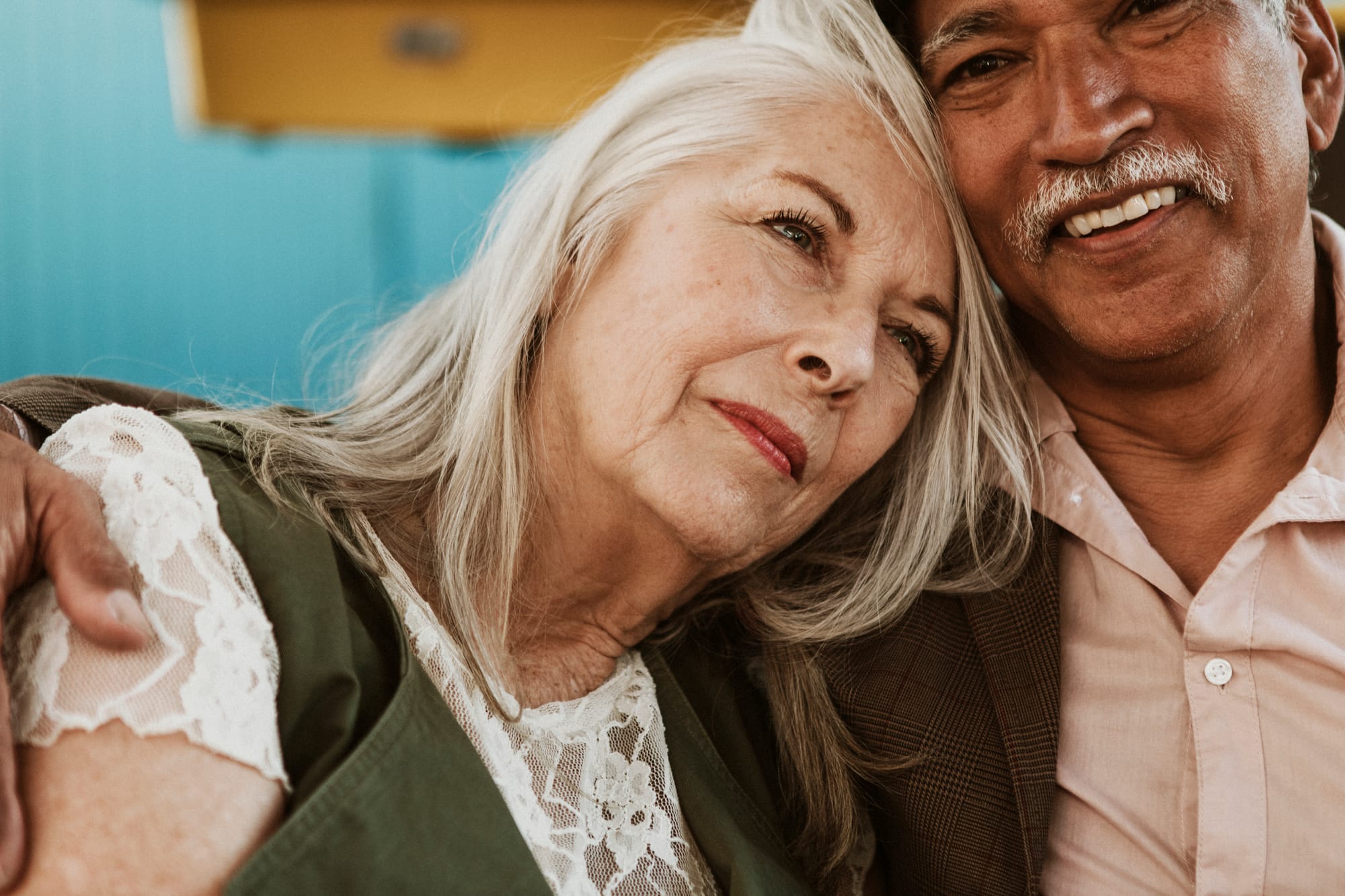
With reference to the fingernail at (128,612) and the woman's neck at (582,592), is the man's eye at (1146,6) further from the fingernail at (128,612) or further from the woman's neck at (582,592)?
the fingernail at (128,612)

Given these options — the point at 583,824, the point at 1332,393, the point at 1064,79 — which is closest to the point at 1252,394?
the point at 1332,393

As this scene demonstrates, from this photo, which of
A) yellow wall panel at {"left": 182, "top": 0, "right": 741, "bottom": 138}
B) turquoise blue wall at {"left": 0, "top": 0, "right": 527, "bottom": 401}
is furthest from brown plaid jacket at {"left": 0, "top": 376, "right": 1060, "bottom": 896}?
turquoise blue wall at {"left": 0, "top": 0, "right": 527, "bottom": 401}

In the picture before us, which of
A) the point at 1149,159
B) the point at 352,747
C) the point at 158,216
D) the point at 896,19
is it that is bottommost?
the point at 158,216

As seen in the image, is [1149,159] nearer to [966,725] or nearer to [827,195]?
[827,195]

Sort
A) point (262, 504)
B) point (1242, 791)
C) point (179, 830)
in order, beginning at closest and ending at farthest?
point (179, 830)
point (262, 504)
point (1242, 791)

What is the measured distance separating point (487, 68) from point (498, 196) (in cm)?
177

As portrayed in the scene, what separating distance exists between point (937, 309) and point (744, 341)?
1.09ft

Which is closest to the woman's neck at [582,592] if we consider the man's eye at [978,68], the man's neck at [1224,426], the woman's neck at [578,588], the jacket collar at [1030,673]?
the woman's neck at [578,588]

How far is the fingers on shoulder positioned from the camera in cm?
89

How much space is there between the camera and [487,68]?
10.6ft

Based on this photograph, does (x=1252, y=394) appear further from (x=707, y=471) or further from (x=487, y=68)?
(x=487, y=68)

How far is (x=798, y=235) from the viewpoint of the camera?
4.60ft

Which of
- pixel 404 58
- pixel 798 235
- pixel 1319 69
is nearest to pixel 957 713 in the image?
pixel 798 235

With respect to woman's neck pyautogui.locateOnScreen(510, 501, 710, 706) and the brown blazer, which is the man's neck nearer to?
the brown blazer
